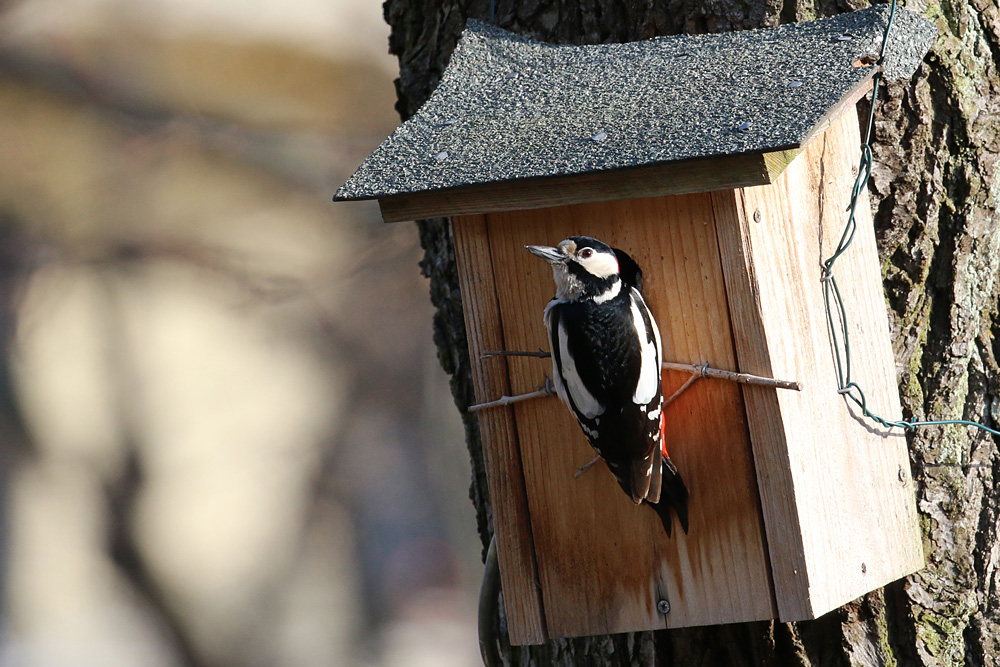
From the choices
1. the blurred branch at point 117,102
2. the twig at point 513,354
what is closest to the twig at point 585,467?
the twig at point 513,354

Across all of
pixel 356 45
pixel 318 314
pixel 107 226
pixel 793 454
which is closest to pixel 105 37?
pixel 107 226

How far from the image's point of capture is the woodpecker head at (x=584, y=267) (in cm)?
198

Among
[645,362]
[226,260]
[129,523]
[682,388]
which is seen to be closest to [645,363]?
[645,362]

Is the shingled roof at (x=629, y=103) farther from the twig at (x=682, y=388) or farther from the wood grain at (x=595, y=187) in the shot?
the twig at (x=682, y=388)

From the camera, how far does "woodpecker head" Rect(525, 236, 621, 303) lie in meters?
1.98

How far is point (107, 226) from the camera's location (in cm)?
664

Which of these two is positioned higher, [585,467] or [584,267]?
[584,267]

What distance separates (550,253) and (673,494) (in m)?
0.55

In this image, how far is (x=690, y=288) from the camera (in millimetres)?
2045

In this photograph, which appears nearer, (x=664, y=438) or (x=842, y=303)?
(x=664, y=438)

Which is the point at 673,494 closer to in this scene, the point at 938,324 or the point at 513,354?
the point at 513,354

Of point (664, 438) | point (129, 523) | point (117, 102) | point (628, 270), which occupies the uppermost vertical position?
point (117, 102)

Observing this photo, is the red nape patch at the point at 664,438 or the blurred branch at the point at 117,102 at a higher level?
the blurred branch at the point at 117,102

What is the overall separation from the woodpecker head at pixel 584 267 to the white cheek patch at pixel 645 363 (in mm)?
59
